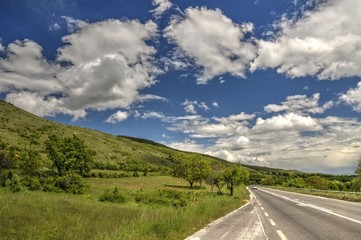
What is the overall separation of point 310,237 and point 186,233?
4156 mm

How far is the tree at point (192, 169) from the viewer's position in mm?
100162

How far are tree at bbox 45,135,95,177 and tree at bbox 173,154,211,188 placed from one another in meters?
36.7

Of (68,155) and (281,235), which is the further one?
(68,155)

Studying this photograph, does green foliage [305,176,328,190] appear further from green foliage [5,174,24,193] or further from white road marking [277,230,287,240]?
white road marking [277,230,287,240]

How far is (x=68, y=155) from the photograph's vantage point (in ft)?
225

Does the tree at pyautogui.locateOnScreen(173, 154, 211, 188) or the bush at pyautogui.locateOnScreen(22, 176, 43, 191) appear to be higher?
the tree at pyautogui.locateOnScreen(173, 154, 211, 188)

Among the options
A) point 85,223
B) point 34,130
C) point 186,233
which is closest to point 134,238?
point 186,233

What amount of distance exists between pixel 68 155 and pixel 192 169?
144ft

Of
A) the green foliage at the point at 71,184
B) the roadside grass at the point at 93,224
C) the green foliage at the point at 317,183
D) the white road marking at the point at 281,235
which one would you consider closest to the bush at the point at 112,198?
the green foliage at the point at 71,184

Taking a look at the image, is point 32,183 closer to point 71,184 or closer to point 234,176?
point 71,184

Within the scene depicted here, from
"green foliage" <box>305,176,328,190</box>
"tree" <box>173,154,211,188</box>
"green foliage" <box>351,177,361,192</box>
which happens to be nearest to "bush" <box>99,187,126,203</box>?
"tree" <box>173,154,211,188</box>

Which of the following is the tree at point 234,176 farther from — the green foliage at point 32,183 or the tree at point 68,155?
the green foliage at point 32,183

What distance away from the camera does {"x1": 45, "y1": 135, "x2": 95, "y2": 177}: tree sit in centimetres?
6676

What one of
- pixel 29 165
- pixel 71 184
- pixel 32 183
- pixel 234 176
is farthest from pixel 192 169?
pixel 32 183
